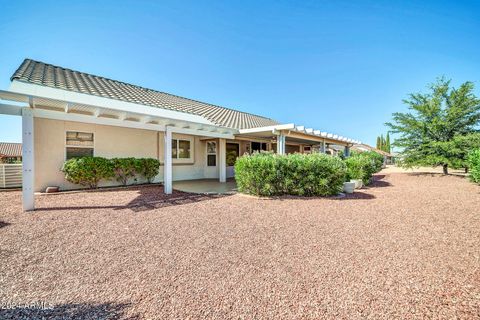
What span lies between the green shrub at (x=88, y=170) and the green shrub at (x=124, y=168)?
0.28 m

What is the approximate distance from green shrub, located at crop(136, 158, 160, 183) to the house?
702mm

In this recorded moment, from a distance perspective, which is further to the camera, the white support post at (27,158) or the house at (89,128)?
the house at (89,128)

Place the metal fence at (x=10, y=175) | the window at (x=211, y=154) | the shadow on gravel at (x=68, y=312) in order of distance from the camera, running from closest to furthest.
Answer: the shadow on gravel at (x=68, y=312), the metal fence at (x=10, y=175), the window at (x=211, y=154)

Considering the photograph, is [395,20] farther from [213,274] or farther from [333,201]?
[213,274]

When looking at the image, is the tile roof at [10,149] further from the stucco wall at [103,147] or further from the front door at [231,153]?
the front door at [231,153]

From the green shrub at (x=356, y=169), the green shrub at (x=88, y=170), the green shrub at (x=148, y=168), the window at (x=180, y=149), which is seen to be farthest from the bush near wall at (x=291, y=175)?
the green shrub at (x=88, y=170)

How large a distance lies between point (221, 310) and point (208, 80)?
1569 cm

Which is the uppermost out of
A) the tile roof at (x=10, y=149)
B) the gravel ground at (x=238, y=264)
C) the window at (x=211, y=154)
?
the tile roof at (x=10, y=149)

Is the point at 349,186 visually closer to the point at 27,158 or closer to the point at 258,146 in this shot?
the point at 258,146

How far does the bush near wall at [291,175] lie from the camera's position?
7.78 meters

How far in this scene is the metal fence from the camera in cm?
952

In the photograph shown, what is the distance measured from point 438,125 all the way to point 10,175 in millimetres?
25618

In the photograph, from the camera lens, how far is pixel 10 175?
32.0 ft

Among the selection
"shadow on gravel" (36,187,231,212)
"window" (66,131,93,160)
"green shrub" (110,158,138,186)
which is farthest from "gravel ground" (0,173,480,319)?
"green shrub" (110,158,138,186)
